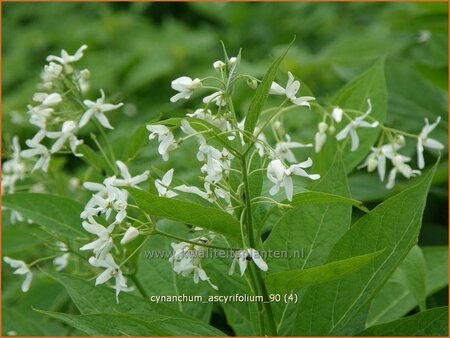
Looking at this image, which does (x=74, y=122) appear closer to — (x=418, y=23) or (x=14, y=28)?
(x=418, y=23)

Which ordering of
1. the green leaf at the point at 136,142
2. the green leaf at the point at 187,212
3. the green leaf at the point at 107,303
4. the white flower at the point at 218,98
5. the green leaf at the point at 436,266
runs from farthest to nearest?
the green leaf at the point at 436,266, the green leaf at the point at 136,142, the green leaf at the point at 107,303, the white flower at the point at 218,98, the green leaf at the point at 187,212

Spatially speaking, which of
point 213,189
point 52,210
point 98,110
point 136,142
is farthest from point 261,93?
point 52,210

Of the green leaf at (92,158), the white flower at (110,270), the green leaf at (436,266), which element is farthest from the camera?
the green leaf at (436,266)

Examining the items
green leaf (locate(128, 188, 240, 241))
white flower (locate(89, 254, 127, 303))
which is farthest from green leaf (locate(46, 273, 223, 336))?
green leaf (locate(128, 188, 240, 241))

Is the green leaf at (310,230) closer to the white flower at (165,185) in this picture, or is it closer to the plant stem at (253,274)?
the plant stem at (253,274)

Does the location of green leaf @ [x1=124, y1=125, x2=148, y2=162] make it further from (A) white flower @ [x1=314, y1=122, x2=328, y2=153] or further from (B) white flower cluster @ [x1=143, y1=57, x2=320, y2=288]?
(A) white flower @ [x1=314, y1=122, x2=328, y2=153]

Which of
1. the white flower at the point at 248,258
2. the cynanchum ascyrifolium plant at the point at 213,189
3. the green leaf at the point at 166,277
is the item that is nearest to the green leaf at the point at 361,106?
the cynanchum ascyrifolium plant at the point at 213,189

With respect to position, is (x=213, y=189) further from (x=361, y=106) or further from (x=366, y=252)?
(x=361, y=106)
